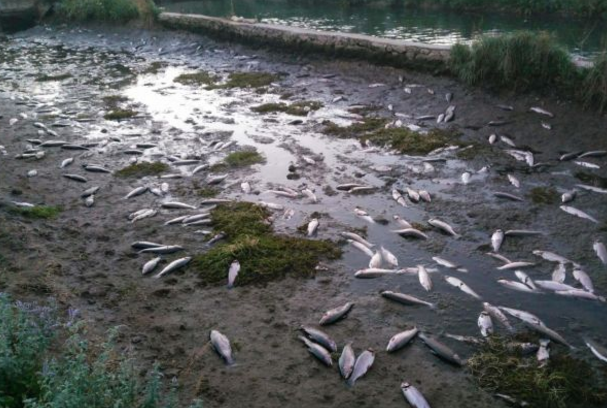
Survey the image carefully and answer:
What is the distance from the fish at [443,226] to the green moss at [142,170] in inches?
161

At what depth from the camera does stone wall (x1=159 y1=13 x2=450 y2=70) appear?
11133mm

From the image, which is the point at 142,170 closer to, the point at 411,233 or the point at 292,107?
the point at 292,107

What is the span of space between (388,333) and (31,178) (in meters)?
5.88

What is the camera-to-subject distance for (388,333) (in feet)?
14.8

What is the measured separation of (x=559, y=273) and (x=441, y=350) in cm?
173

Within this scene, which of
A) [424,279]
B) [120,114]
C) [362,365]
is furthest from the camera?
[120,114]

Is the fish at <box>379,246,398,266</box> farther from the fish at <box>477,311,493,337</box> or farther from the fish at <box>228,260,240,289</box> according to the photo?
the fish at <box>228,260,240,289</box>

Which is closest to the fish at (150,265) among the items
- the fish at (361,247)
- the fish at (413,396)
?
the fish at (361,247)

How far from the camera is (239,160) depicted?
26.7ft

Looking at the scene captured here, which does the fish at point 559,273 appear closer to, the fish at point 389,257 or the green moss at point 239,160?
the fish at point 389,257

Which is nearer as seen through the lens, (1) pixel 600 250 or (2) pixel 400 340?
(2) pixel 400 340

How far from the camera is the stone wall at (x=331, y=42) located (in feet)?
36.5

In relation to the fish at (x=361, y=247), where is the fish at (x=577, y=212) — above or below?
above

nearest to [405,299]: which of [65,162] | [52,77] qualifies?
[65,162]
